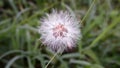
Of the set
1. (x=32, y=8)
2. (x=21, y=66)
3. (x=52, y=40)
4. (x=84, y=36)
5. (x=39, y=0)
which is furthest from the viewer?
(x=32, y=8)

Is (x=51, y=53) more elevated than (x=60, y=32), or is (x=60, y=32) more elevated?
(x=51, y=53)

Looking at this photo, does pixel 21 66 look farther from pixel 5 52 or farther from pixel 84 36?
pixel 84 36

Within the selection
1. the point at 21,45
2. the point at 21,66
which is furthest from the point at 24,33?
the point at 21,66

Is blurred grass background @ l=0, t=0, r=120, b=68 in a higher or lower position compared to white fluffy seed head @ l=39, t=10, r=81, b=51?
higher

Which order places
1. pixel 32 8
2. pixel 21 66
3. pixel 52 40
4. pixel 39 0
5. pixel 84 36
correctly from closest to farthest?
pixel 52 40 → pixel 21 66 → pixel 84 36 → pixel 39 0 → pixel 32 8

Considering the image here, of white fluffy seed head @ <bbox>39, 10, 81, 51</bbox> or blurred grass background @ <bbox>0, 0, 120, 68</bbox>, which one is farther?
blurred grass background @ <bbox>0, 0, 120, 68</bbox>

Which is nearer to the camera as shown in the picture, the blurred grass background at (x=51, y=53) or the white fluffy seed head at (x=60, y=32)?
the white fluffy seed head at (x=60, y=32)

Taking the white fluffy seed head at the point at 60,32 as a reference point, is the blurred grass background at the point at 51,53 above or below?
above

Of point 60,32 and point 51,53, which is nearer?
point 60,32
